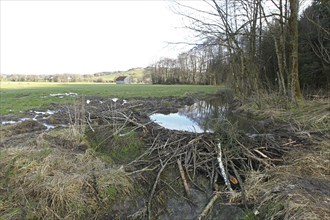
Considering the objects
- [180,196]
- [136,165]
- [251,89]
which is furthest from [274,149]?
[251,89]

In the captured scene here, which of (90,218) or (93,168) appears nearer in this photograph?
(90,218)

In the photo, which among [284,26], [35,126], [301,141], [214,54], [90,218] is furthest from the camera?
[214,54]

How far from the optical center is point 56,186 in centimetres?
516

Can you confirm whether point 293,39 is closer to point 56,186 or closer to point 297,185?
point 297,185

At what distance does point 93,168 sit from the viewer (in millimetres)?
6293

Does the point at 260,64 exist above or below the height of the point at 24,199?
above

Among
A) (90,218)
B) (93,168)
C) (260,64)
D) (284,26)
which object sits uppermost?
(284,26)

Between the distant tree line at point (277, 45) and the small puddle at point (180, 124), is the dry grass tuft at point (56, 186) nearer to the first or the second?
the small puddle at point (180, 124)

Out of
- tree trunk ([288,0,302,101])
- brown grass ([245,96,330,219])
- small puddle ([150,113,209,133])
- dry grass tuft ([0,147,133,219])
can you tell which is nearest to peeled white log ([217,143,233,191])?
brown grass ([245,96,330,219])

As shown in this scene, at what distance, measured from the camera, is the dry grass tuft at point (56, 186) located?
4.87 meters

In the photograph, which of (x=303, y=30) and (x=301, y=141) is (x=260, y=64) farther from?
(x=301, y=141)

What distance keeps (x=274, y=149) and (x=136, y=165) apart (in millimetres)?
3599

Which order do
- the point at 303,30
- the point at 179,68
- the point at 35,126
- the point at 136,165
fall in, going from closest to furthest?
1. the point at 136,165
2. the point at 35,126
3. the point at 303,30
4. the point at 179,68

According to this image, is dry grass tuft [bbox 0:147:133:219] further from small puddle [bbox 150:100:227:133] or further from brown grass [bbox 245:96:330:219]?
small puddle [bbox 150:100:227:133]
